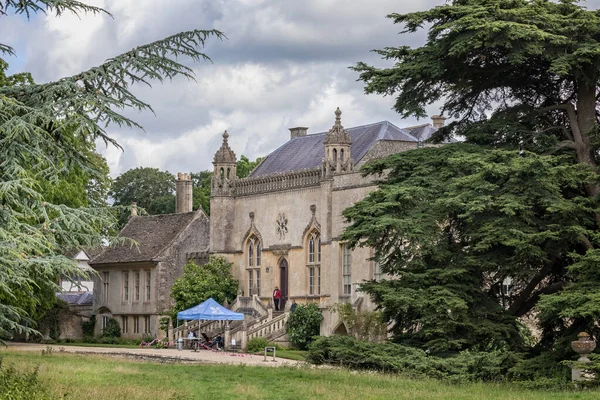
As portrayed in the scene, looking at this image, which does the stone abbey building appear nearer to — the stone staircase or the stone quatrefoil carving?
the stone quatrefoil carving

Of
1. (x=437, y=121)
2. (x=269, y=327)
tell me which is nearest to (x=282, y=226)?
(x=269, y=327)

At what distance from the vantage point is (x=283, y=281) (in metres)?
50.1

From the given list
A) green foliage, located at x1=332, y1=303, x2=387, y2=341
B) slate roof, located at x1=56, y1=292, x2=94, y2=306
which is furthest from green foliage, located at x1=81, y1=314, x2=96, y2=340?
green foliage, located at x1=332, y1=303, x2=387, y2=341

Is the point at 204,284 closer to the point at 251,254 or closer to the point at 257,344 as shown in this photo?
the point at 251,254

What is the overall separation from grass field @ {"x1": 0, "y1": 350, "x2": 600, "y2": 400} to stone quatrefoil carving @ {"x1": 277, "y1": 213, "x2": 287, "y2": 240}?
19689 mm

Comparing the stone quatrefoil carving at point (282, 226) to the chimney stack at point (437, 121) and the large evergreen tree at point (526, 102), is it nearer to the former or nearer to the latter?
the chimney stack at point (437, 121)

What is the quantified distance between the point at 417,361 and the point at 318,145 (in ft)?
90.5

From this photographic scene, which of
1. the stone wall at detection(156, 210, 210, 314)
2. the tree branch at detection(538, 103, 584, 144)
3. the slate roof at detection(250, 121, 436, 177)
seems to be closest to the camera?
the tree branch at detection(538, 103, 584, 144)

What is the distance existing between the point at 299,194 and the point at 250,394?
88.0 feet

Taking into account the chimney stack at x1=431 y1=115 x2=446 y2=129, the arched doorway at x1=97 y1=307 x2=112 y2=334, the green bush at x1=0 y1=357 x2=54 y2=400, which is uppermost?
the chimney stack at x1=431 y1=115 x2=446 y2=129

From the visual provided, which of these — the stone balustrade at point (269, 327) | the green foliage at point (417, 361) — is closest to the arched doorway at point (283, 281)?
Result: the stone balustrade at point (269, 327)

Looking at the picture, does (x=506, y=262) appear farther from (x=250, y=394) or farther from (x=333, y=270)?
(x=333, y=270)

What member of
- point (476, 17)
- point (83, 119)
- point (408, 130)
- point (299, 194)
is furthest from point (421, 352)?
point (408, 130)

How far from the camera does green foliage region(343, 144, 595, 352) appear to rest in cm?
Result: 2548
